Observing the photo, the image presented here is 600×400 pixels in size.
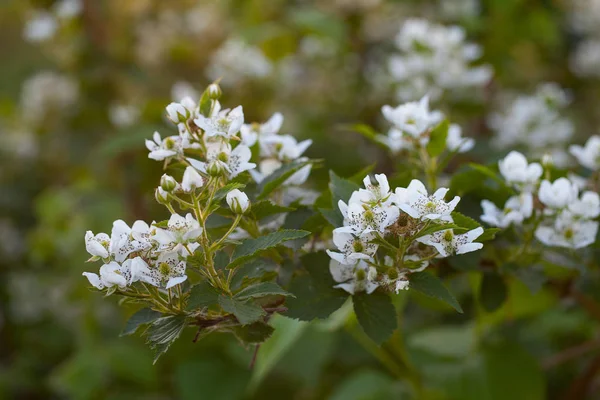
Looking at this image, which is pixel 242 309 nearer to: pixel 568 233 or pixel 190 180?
pixel 190 180

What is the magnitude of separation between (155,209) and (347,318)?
69cm

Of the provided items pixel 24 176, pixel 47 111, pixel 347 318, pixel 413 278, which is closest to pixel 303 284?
pixel 413 278

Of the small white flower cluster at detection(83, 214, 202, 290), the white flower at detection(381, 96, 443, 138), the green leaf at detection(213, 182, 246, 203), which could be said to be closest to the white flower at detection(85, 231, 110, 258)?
the small white flower cluster at detection(83, 214, 202, 290)

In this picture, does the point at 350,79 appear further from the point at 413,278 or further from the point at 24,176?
the point at 413,278

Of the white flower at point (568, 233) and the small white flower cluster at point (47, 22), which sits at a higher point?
the small white flower cluster at point (47, 22)

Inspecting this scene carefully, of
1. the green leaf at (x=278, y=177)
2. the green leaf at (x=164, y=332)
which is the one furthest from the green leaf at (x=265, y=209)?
the green leaf at (x=164, y=332)

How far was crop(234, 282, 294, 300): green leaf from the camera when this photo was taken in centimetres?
56

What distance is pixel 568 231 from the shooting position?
74 centimetres

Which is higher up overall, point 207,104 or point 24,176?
point 207,104

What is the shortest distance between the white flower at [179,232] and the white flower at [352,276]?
152mm

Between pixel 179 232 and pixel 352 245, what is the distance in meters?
0.15

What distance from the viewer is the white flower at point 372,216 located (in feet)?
1.89

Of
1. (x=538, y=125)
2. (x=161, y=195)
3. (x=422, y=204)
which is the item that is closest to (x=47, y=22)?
(x=538, y=125)

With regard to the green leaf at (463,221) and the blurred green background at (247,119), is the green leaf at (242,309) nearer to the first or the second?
the green leaf at (463,221)
